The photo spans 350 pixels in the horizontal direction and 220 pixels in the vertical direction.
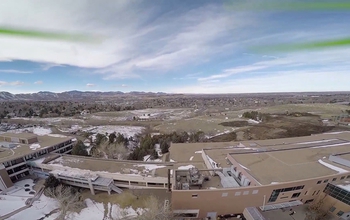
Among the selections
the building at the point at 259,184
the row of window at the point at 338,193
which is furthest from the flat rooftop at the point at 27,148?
the row of window at the point at 338,193

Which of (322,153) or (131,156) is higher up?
(322,153)

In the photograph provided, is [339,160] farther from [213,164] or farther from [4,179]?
[4,179]

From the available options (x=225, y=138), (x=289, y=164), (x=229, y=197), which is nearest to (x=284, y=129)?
(x=225, y=138)

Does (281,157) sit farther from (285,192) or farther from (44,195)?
(44,195)

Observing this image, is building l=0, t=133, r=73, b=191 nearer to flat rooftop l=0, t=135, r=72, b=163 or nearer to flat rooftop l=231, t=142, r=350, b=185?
flat rooftop l=0, t=135, r=72, b=163

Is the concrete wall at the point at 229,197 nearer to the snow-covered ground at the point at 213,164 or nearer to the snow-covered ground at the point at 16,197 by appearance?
the snow-covered ground at the point at 213,164

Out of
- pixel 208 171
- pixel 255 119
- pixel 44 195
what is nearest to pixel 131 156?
pixel 44 195

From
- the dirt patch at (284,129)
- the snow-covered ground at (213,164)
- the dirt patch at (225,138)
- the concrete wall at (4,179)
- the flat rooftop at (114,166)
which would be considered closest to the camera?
the snow-covered ground at (213,164)
